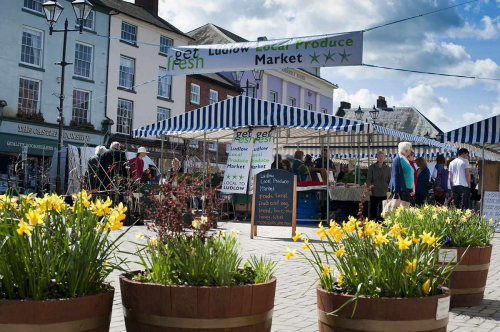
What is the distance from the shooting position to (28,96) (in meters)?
29.9

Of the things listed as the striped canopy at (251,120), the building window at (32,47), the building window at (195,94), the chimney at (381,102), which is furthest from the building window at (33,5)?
the chimney at (381,102)

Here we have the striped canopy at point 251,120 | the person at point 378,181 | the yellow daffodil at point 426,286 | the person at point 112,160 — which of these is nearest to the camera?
the yellow daffodil at point 426,286

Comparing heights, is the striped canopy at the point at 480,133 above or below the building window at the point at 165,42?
below

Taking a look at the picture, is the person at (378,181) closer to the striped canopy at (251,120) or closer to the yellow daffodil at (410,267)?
the striped canopy at (251,120)

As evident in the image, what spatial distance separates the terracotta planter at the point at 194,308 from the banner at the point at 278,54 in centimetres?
1027

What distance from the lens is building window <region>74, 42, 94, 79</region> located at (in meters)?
32.0

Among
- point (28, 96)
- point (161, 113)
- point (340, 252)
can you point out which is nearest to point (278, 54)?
point (340, 252)

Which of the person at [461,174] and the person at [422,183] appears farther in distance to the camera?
the person at [422,183]

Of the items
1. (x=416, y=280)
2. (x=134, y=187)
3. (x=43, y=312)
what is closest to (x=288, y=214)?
(x=134, y=187)

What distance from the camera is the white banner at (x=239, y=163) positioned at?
50.7 ft

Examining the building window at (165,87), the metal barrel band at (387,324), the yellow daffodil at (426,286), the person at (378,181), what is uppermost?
the building window at (165,87)

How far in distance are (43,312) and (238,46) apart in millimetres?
11618

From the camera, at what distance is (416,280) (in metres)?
3.60

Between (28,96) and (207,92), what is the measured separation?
46.3 ft
